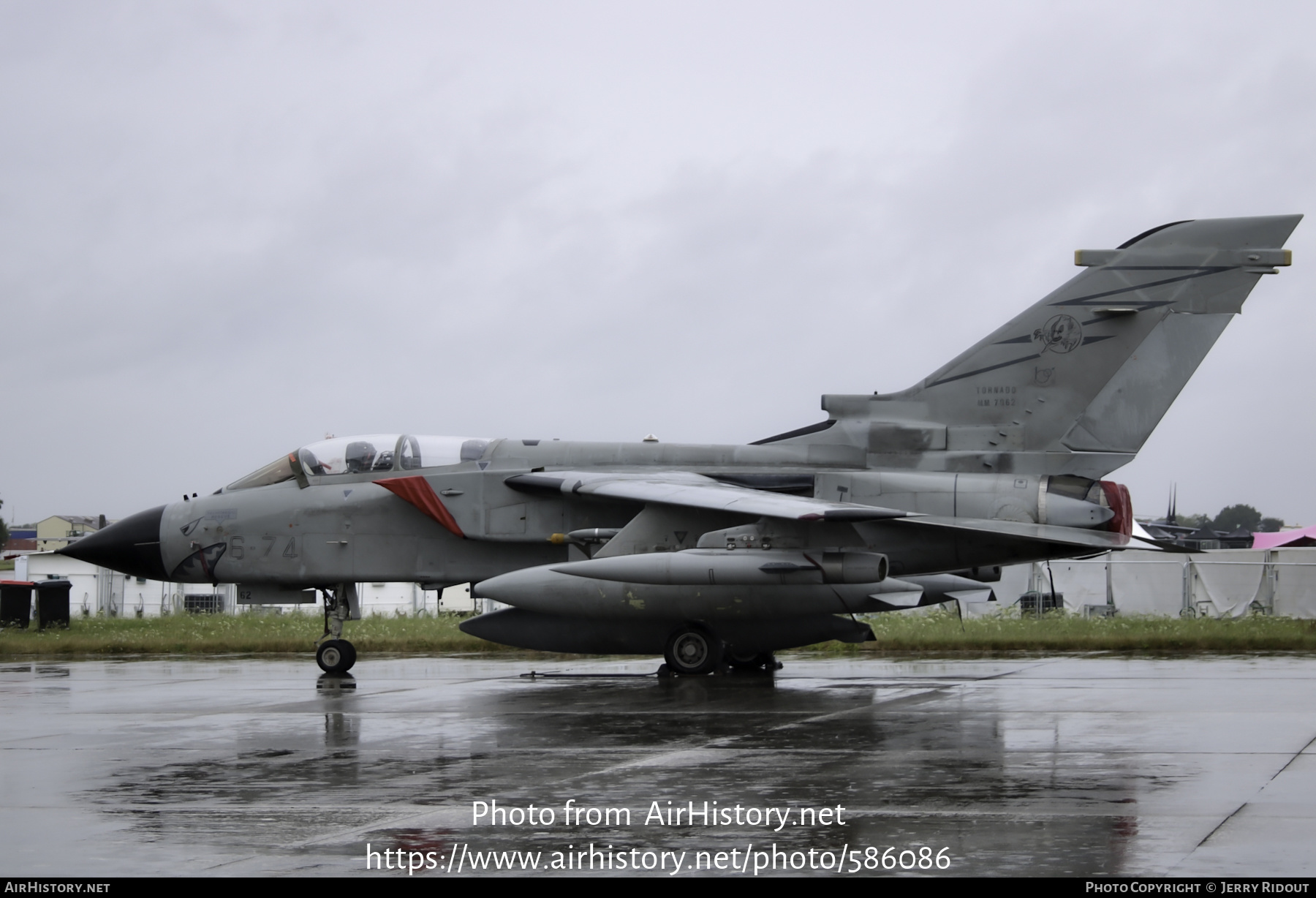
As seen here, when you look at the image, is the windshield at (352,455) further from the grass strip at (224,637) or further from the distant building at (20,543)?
the distant building at (20,543)

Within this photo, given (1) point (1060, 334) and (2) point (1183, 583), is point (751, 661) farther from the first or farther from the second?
(2) point (1183, 583)

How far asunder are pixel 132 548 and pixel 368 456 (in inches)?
130

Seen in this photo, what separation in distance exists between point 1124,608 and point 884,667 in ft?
47.9

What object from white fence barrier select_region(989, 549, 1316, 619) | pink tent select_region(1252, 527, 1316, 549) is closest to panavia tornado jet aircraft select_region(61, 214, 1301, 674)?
white fence barrier select_region(989, 549, 1316, 619)

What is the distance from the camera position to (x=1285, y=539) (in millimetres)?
41906

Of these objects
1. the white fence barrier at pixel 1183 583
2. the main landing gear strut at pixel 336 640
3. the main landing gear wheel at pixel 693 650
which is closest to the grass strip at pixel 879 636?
the white fence barrier at pixel 1183 583

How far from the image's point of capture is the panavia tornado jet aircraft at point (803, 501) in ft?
43.8

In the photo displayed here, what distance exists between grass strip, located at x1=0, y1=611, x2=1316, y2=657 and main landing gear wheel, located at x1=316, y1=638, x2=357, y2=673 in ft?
15.0

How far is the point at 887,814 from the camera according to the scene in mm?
6086

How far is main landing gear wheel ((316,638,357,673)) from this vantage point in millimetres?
15633

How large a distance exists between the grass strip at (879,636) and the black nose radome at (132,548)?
15.5 feet

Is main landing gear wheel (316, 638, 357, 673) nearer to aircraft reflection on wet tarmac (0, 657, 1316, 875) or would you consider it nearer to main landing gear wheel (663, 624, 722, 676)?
aircraft reflection on wet tarmac (0, 657, 1316, 875)

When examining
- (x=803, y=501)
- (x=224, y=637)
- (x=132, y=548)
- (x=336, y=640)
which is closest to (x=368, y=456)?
(x=336, y=640)
